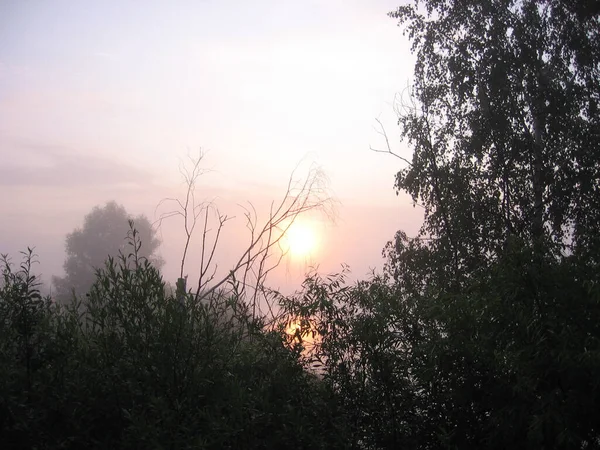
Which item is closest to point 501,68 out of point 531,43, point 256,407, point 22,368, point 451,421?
point 531,43

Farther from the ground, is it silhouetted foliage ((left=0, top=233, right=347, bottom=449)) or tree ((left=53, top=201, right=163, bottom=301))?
tree ((left=53, top=201, right=163, bottom=301))

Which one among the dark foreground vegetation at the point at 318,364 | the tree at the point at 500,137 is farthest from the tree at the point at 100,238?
the dark foreground vegetation at the point at 318,364

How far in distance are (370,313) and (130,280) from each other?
1.87 meters

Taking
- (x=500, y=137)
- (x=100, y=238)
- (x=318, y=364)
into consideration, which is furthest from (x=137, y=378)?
(x=100, y=238)

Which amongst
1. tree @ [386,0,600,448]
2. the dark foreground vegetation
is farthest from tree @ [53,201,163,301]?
the dark foreground vegetation

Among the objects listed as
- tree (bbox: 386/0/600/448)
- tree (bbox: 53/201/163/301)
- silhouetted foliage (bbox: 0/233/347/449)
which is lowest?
silhouetted foliage (bbox: 0/233/347/449)

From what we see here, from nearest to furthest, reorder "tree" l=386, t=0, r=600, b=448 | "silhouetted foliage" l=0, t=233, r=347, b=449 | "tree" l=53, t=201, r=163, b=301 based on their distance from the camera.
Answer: "silhouetted foliage" l=0, t=233, r=347, b=449
"tree" l=386, t=0, r=600, b=448
"tree" l=53, t=201, r=163, b=301

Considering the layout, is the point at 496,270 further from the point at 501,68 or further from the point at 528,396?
the point at 501,68

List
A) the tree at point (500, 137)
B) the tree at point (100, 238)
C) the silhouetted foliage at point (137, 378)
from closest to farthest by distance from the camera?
the silhouetted foliage at point (137, 378) < the tree at point (500, 137) < the tree at point (100, 238)

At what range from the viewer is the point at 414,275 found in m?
10.4

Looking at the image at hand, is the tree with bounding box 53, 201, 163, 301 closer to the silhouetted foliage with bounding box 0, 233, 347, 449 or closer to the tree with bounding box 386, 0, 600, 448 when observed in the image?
the tree with bounding box 386, 0, 600, 448

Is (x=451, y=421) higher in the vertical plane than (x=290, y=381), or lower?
lower

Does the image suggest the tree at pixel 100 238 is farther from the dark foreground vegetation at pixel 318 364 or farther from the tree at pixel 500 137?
the dark foreground vegetation at pixel 318 364

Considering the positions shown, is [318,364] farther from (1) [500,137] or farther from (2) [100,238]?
(2) [100,238]
